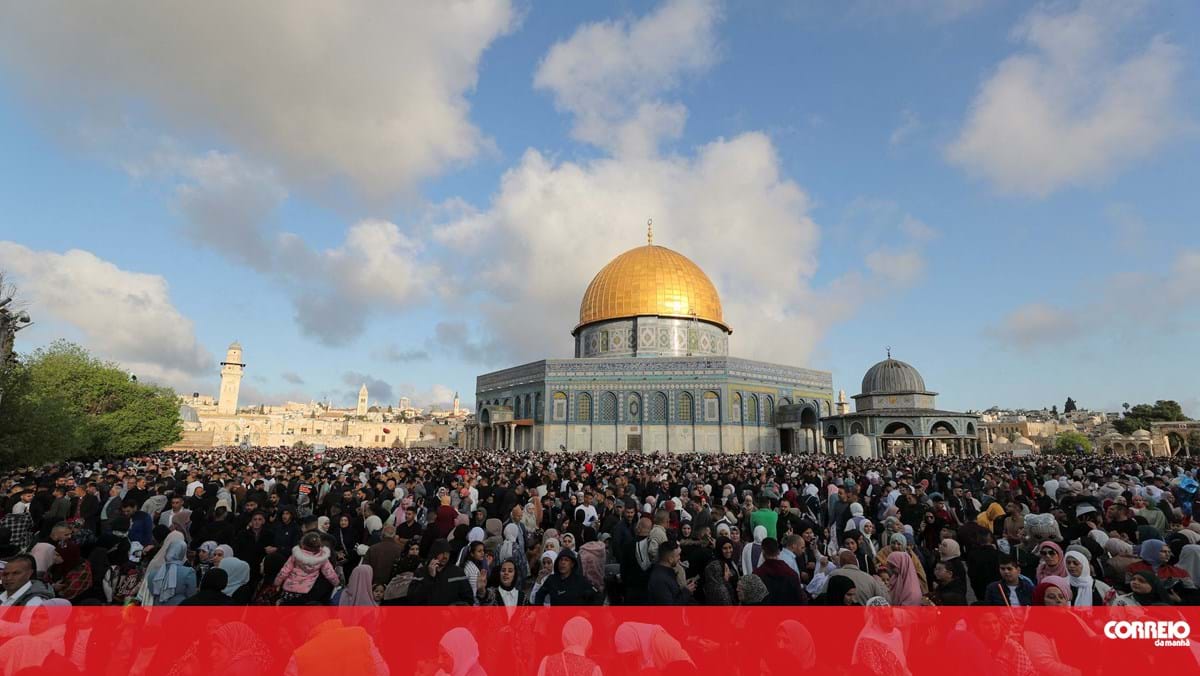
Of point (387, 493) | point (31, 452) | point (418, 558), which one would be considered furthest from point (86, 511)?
point (31, 452)

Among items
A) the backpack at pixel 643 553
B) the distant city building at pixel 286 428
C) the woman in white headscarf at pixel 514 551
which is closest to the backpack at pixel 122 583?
the woman in white headscarf at pixel 514 551

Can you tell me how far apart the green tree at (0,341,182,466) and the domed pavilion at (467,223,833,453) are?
1982 centimetres

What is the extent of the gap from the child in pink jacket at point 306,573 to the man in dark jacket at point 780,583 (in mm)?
3511

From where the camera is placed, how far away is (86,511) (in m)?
8.09

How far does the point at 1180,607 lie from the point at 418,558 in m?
6.06

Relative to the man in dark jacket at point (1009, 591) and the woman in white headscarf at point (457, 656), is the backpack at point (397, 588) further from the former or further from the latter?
the man in dark jacket at point (1009, 591)

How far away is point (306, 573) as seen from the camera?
4844 millimetres

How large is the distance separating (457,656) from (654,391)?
3754 cm

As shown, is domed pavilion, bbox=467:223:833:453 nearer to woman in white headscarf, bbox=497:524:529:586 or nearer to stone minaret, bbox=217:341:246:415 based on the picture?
woman in white headscarf, bbox=497:524:529:586

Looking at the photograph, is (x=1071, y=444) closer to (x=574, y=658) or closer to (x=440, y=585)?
(x=440, y=585)

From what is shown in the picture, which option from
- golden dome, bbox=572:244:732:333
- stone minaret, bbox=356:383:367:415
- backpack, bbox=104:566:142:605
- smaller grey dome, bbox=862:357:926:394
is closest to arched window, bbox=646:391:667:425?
golden dome, bbox=572:244:732:333

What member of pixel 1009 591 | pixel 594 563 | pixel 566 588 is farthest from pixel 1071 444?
pixel 566 588

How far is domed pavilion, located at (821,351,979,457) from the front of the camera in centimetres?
3797

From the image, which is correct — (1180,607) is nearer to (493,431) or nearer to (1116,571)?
(1116,571)
